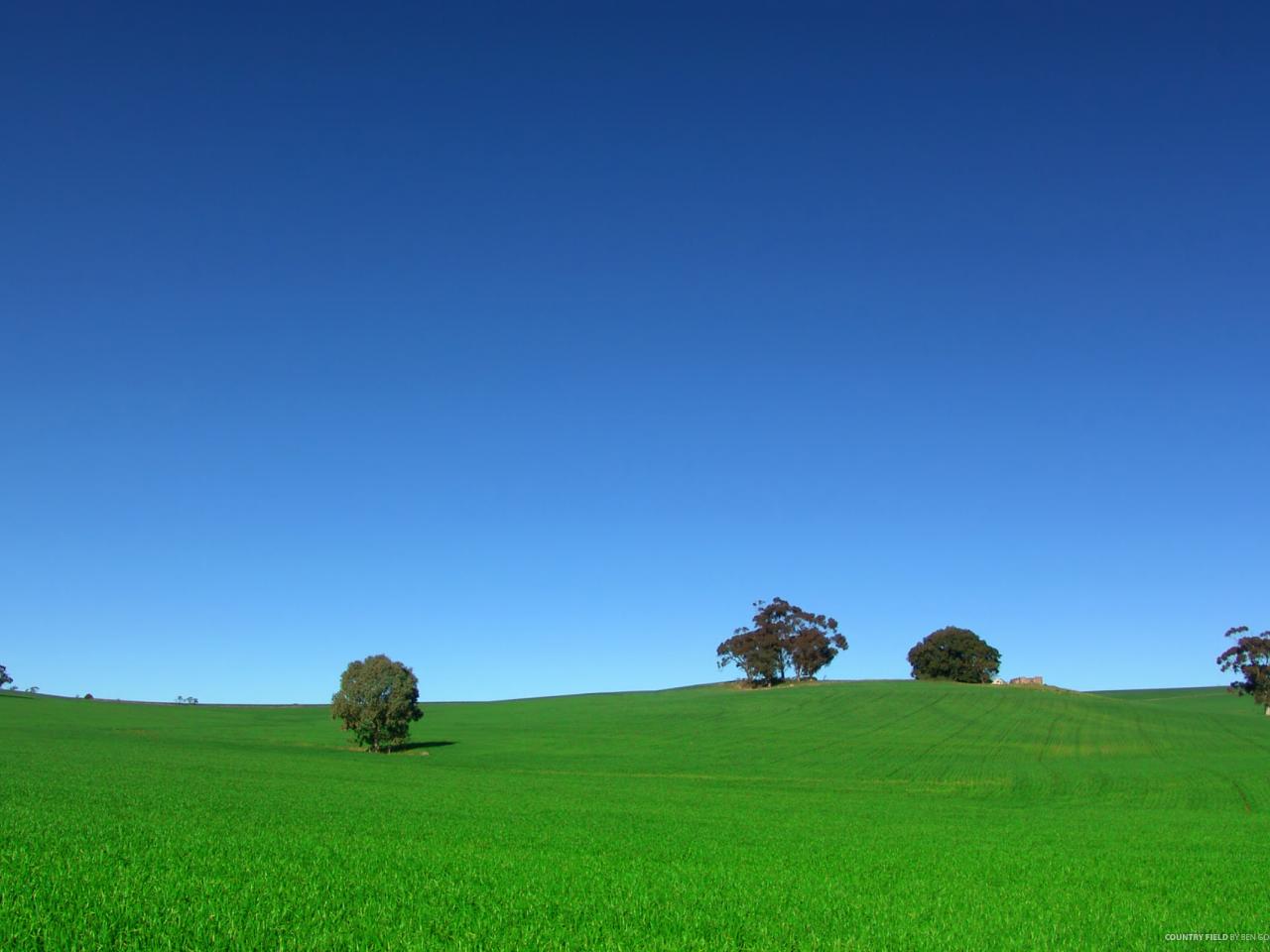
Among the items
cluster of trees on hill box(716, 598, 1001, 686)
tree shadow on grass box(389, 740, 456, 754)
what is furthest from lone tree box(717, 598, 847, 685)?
tree shadow on grass box(389, 740, 456, 754)

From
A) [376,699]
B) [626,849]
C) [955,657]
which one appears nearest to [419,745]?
[376,699]

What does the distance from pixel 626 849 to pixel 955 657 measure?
12014 cm

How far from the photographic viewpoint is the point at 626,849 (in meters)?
18.1

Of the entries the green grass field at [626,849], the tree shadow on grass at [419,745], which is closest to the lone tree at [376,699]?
the tree shadow on grass at [419,745]

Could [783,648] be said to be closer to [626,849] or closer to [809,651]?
[809,651]

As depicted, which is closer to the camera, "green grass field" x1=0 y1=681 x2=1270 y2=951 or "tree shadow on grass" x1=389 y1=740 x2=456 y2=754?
"green grass field" x1=0 y1=681 x2=1270 y2=951

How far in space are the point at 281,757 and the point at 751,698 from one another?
200 ft

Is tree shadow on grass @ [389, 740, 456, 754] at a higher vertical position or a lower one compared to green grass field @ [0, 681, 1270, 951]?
lower

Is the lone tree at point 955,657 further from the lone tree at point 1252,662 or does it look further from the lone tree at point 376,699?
the lone tree at point 376,699

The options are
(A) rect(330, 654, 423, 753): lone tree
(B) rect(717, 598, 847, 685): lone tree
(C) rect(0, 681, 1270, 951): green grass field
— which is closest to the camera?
(C) rect(0, 681, 1270, 951): green grass field

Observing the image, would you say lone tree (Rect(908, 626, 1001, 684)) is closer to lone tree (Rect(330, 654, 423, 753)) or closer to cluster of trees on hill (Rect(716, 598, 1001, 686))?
cluster of trees on hill (Rect(716, 598, 1001, 686))

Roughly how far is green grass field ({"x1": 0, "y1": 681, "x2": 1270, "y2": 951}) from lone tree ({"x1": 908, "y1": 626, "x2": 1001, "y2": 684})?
68.4m

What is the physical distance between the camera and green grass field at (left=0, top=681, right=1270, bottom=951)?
33.7 feet

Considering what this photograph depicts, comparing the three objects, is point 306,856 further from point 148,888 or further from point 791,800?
point 791,800
